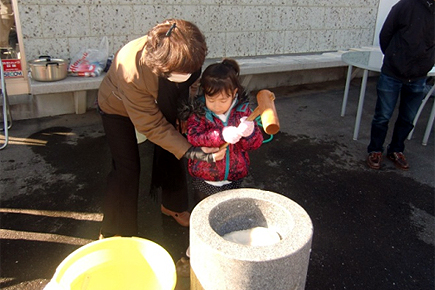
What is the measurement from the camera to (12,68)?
4.29 m

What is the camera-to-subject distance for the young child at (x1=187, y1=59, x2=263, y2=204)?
6.16ft

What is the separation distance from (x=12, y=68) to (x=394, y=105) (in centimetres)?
418

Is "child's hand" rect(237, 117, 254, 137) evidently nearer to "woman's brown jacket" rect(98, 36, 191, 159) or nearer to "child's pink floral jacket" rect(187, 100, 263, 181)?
"child's pink floral jacket" rect(187, 100, 263, 181)

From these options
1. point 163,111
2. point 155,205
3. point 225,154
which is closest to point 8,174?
point 155,205

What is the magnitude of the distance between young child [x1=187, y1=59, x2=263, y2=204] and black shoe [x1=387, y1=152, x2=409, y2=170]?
7.12ft

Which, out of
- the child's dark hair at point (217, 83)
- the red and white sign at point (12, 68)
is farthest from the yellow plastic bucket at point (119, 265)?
the red and white sign at point (12, 68)

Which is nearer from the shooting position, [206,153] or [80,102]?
[206,153]

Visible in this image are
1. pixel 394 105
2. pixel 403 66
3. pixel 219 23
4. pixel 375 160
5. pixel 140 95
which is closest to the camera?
pixel 140 95

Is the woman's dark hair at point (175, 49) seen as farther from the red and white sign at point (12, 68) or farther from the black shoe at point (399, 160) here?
the red and white sign at point (12, 68)

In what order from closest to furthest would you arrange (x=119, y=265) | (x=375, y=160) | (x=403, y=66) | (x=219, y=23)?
(x=119, y=265), (x=403, y=66), (x=375, y=160), (x=219, y=23)

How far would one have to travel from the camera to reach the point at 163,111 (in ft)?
6.69

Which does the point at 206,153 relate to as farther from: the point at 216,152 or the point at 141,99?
the point at 141,99

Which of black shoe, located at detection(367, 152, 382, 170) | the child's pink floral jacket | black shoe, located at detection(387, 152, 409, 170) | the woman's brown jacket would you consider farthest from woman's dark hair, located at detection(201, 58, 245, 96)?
black shoe, located at detection(387, 152, 409, 170)

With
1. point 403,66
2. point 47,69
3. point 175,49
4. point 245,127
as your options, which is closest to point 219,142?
point 245,127
